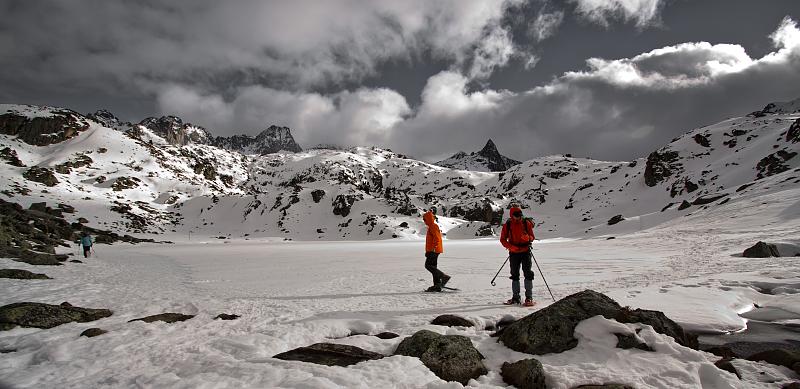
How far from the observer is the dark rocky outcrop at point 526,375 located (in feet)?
15.5

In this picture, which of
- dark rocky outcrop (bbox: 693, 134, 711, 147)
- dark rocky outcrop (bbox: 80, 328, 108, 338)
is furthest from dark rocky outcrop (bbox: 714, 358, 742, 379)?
dark rocky outcrop (bbox: 693, 134, 711, 147)

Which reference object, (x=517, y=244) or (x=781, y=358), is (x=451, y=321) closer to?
(x=517, y=244)

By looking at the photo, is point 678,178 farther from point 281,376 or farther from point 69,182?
point 69,182

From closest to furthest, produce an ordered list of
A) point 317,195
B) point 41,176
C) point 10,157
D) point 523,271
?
point 523,271 → point 41,176 → point 317,195 → point 10,157

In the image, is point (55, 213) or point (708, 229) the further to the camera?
point (55, 213)

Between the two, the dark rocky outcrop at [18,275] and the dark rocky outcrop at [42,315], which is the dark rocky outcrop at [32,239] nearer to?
the dark rocky outcrop at [18,275]

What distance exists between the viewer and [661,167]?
294 ft

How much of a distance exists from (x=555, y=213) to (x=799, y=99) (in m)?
205

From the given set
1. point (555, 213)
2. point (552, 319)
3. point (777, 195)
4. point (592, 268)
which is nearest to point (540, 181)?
point (555, 213)

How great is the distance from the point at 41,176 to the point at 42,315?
110 metres

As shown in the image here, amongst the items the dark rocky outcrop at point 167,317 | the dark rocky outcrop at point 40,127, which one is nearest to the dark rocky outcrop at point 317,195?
the dark rocky outcrop at point 167,317

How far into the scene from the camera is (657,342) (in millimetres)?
5504

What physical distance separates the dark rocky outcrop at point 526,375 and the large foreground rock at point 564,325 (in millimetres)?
928

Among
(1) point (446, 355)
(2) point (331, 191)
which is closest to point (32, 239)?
(1) point (446, 355)
